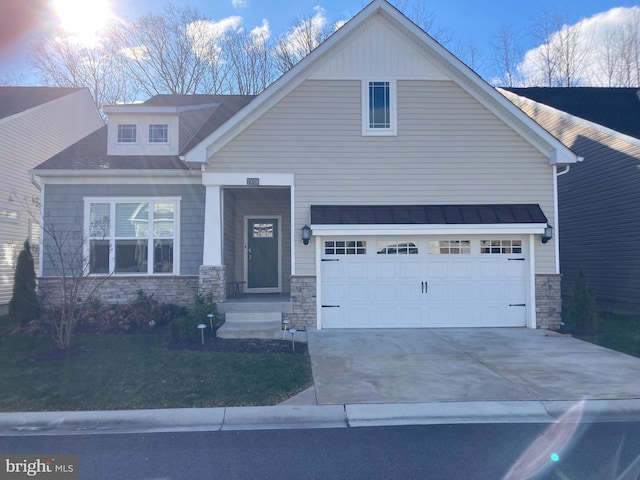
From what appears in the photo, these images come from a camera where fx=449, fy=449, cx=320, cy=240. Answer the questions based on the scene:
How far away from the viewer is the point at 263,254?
1391 centimetres

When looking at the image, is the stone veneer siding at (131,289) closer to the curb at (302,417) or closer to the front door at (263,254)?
the front door at (263,254)

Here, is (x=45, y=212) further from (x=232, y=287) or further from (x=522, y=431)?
(x=522, y=431)

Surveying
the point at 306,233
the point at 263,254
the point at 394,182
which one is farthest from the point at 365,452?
the point at 263,254

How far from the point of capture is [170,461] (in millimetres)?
4234

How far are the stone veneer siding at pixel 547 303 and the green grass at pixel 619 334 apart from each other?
97cm

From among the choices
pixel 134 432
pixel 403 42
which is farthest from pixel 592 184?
pixel 134 432

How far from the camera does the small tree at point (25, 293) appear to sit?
398 inches

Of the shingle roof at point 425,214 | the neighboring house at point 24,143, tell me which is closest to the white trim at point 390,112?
the shingle roof at point 425,214

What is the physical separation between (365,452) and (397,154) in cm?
784

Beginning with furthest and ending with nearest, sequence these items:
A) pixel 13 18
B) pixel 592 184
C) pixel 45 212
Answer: pixel 13 18 → pixel 592 184 → pixel 45 212

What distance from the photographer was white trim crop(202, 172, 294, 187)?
10711mm

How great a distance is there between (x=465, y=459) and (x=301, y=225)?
710 centimetres

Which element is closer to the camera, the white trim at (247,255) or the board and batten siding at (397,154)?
the board and batten siding at (397,154)

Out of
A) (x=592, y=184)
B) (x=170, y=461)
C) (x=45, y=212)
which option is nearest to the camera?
(x=170, y=461)
